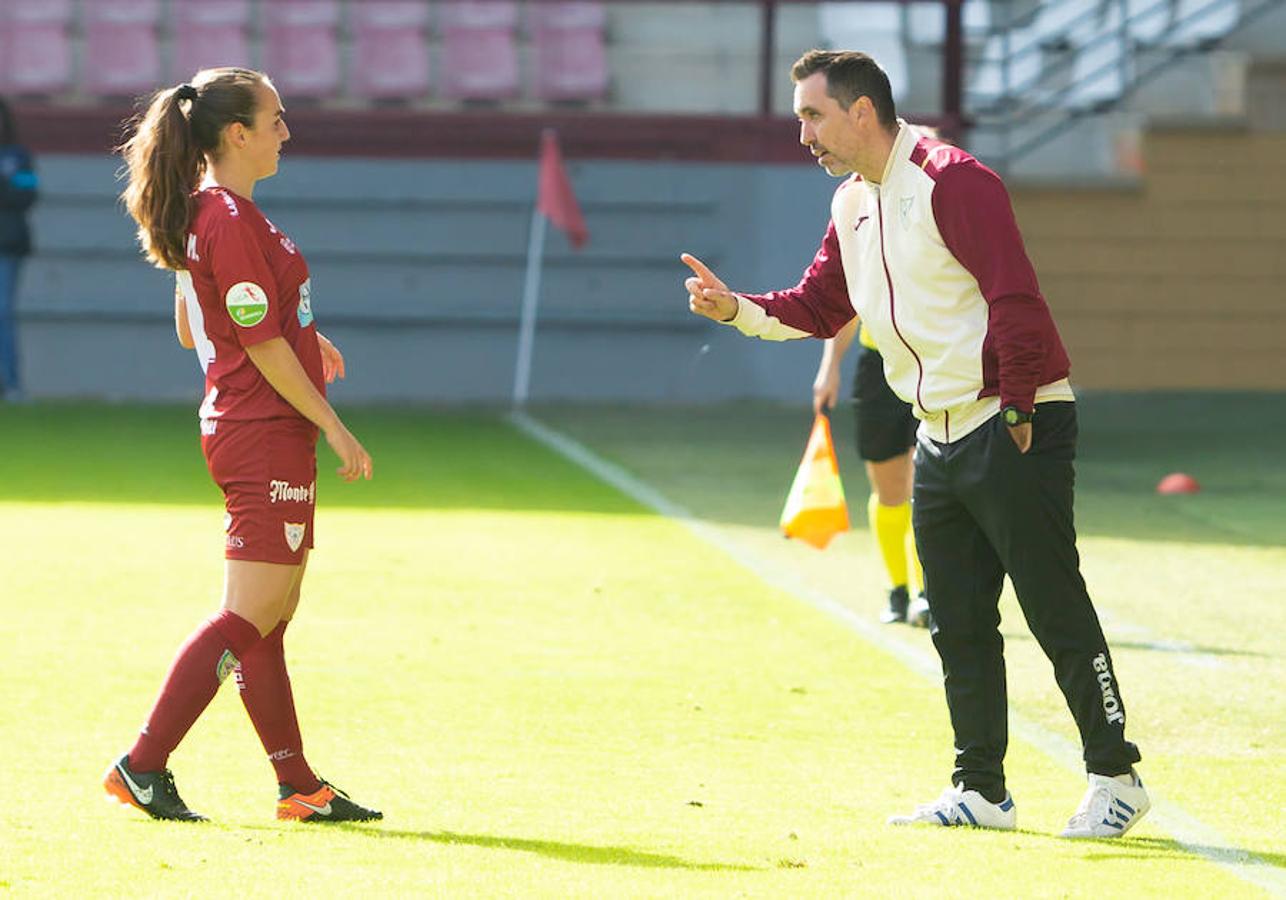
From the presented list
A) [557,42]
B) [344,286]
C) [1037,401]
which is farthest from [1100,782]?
[557,42]

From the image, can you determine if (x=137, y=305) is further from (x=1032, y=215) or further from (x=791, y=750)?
(x=791, y=750)

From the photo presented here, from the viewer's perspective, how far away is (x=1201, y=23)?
74.7 ft

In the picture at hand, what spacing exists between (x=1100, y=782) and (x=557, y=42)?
1760 centimetres

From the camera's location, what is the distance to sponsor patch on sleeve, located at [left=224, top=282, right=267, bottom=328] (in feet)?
16.6

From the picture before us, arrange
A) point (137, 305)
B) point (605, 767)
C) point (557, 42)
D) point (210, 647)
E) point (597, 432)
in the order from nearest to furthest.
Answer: point (210, 647), point (605, 767), point (597, 432), point (137, 305), point (557, 42)

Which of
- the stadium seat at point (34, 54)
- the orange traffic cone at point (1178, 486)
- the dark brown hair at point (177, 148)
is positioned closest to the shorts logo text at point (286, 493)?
the dark brown hair at point (177, 148)

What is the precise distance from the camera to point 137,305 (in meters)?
20.2

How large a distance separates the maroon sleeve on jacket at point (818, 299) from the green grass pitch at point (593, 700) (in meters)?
1.21

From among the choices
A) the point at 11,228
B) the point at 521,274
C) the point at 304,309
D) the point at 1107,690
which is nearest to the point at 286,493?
the point at 304,309

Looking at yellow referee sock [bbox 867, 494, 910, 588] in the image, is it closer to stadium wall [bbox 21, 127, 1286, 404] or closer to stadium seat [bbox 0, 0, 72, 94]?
stadium wall [bbox 21, 127, 1286, 404]

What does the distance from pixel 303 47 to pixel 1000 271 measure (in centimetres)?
1774

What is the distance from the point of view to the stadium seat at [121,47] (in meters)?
21.6

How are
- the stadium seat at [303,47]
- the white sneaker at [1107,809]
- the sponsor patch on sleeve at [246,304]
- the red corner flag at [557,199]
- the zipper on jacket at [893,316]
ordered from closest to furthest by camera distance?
1. the sponsor patch on sleeve at [246,304]
2. the white sneaker at [1107,809]
3. the zipper on jacket at [893,316]
4. the red corner flag at [557,199]
5. the stadium seat at [303,47]

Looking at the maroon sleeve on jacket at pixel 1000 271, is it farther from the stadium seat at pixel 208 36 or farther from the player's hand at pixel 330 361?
the stadium seat at pixel 208 36
